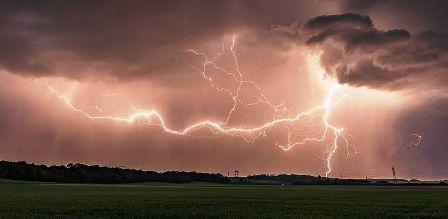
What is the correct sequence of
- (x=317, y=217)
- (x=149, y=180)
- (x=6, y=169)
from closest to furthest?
(x=317, y=217) < (x=6, y=169) < (x=149, y=180)

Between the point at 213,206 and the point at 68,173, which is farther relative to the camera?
the point at 68,173

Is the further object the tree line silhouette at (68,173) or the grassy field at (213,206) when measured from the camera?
the tree line silhouette at (68,173)

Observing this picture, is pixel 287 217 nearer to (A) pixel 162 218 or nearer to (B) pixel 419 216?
(A) pixel 162 218

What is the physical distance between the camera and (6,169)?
146 meters

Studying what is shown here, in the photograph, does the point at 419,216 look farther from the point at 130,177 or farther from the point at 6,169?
the point at 130,177

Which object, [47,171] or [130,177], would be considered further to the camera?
[130,177]

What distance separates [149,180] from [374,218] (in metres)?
178

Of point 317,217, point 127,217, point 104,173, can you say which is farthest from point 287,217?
point 104,173

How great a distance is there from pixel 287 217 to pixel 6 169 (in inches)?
5654

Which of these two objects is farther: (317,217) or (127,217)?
(317,217)

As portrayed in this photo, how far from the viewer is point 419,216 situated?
79.3 ft

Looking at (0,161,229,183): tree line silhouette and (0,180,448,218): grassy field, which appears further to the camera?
(0,161,229,183): tree line silhouette

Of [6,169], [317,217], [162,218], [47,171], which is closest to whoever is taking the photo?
[162,218]

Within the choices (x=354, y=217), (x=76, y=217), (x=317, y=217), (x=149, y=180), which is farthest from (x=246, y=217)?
(x=149, y=180)
